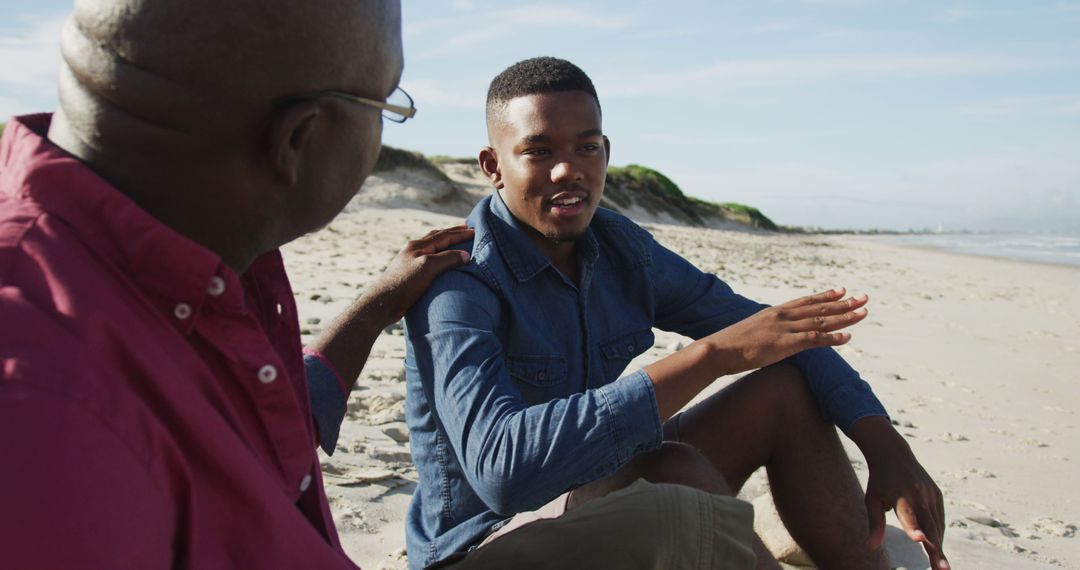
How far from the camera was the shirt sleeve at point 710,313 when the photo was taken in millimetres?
2625

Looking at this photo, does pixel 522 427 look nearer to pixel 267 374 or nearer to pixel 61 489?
pixel 267 374

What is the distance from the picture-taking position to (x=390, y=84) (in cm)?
144

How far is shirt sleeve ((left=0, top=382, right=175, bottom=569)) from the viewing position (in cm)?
87

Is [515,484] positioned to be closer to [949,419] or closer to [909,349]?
[949,419]

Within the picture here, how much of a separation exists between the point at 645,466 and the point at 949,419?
12.0ft

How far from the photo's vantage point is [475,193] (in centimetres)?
2230

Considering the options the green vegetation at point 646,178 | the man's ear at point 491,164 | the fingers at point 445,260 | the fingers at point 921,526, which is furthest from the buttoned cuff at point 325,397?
the green vegetation at point 646,178

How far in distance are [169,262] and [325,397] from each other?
111 cm

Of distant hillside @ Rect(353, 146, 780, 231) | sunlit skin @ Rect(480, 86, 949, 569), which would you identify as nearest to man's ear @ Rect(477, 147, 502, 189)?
sunlit skin @ Rect(480, 86, 949, 569)

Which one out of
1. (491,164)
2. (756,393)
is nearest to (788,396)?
(756,393)

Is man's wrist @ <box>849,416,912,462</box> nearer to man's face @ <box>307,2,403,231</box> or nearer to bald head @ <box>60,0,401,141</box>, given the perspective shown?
man's face @ <box>307,2,403,231</box>

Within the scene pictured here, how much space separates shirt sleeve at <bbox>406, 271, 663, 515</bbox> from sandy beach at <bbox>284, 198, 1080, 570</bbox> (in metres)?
0.94

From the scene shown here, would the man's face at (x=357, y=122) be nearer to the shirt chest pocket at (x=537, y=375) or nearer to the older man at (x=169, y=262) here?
the older man at (x=169, y=262)

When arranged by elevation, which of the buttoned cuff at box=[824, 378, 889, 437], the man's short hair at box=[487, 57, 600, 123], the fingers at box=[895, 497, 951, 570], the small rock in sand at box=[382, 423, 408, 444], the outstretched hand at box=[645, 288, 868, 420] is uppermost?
the man's short hair at box=[487, 57, 600, 123]
